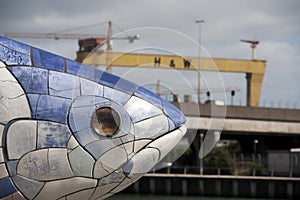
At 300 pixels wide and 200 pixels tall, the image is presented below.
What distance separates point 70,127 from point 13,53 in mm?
1788

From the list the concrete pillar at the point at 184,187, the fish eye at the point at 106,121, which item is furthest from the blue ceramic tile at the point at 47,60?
the concrete pillar at the point at 184,187

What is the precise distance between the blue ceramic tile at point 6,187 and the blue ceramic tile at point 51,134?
35.1 inches

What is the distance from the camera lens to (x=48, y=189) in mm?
15797

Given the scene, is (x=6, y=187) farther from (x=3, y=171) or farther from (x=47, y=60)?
(x=47, y=60)

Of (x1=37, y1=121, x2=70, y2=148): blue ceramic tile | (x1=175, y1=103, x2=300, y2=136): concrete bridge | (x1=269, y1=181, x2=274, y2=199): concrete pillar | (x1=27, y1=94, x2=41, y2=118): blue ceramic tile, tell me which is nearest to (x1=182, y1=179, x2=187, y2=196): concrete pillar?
(x1=269, y1=181, x2=274, y2=199): concrete pillar

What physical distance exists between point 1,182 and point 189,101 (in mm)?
4946

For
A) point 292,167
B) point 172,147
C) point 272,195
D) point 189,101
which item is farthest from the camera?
point 292,167

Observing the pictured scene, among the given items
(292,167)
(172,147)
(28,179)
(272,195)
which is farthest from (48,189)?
(292,167)

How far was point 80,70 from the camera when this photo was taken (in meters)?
16.1

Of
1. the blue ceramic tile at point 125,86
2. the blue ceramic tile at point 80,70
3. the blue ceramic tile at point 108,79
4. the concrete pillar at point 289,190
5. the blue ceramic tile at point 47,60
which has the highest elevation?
the blue ceramic tile at point 47,60

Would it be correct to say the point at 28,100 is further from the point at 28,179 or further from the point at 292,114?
the point at 292,114

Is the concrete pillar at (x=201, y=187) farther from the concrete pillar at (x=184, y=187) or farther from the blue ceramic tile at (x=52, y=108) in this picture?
the blue ceramic tile at (x=52, y=108)

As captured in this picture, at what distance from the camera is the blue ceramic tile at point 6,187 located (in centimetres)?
1534

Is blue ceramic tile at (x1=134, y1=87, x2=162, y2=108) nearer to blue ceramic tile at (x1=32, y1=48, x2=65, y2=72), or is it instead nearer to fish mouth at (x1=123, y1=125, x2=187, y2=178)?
→ fish mouth at (x1=123, y1=125, x2=187, y2=178)
